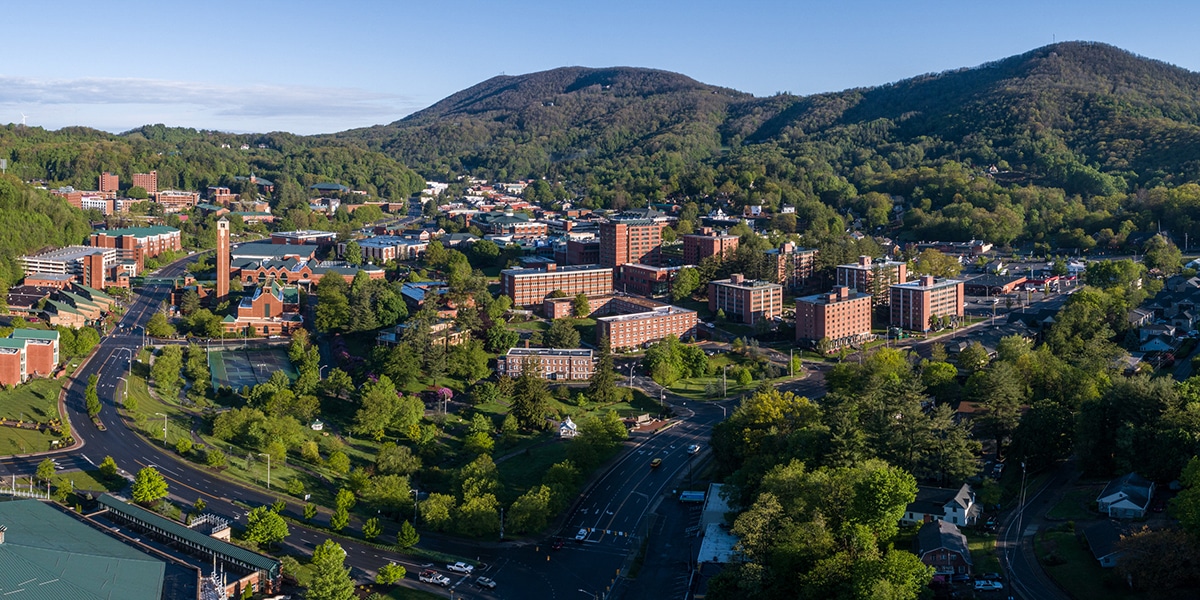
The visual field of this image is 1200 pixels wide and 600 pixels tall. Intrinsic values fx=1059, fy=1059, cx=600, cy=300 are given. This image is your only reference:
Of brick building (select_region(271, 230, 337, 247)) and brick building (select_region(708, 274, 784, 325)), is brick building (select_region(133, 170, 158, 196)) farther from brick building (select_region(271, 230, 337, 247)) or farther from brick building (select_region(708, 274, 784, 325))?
brick building (select_region(708, 274, 784, 325))

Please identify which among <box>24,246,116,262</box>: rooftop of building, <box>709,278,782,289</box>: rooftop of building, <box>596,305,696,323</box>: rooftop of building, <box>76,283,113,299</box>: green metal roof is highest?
<box>24,246,116,262</box>: rooftop of building

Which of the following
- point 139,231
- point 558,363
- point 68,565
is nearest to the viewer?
point 68,565

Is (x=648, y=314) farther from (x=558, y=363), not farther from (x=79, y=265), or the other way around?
(x=79, y=265)

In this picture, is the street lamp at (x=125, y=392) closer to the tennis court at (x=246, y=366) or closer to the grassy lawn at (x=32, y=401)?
the grassy lawn at (x=32, y=401)

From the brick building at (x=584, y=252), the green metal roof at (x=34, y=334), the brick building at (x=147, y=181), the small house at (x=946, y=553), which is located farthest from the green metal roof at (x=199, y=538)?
the brick building at (x=147, y=181)

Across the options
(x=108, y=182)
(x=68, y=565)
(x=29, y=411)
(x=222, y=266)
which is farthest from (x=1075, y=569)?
(x=108, y=182)

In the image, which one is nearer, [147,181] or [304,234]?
[304,234]

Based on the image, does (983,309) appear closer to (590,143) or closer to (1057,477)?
(1057,477)

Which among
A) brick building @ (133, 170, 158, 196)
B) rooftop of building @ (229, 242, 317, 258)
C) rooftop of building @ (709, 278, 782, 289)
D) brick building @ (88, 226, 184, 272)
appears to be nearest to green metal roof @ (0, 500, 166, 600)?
rooftop of building @ (709, 278, 782, 289)
